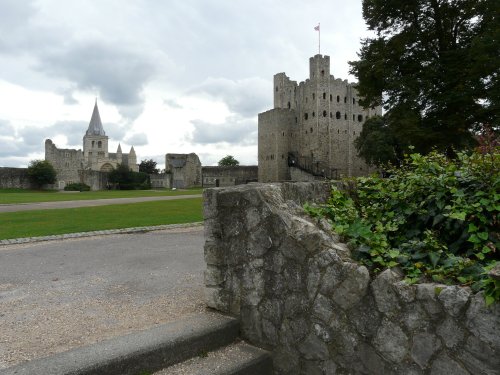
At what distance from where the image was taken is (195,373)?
3.08 meters

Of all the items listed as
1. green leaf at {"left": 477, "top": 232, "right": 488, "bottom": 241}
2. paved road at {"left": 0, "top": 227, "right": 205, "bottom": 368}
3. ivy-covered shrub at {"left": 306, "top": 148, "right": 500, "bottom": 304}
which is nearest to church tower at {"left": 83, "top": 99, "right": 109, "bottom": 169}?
paved road at {"left": 0, "top": 227, "right": 205, "bottom": 368}

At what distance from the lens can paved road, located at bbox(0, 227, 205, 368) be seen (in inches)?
142

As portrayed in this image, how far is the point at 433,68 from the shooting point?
15.5m

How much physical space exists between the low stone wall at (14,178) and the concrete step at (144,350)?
2528 inches

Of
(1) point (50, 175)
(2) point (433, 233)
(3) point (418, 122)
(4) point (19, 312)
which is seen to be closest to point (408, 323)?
(2) point (433, 233)

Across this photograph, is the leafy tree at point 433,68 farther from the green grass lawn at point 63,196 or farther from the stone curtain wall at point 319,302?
the green grass lawn at point 63,196

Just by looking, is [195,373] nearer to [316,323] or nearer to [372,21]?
[316,323]

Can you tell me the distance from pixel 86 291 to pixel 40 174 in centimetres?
6251

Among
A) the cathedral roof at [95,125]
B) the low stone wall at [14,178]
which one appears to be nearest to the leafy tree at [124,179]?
the low stone wall at [14,178]

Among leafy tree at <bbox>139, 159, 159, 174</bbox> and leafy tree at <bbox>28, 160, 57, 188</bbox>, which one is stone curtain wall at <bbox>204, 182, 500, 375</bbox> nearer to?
leafy tree at <bbox>28, 160, 57, 188</bbox>

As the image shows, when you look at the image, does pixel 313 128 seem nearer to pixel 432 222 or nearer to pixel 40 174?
pixel 40 174

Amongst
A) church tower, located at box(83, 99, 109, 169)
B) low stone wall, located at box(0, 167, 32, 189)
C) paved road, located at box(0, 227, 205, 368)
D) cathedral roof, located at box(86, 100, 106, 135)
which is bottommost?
paved road, located at box(0, 227, 205, 368)

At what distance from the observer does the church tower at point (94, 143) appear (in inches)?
3981

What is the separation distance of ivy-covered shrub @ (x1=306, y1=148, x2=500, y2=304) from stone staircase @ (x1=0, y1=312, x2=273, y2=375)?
4.60ft
